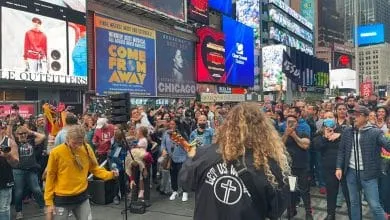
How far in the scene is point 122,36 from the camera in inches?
1177

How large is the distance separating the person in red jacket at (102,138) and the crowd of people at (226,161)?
0.02 metres

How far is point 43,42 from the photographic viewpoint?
22.4m

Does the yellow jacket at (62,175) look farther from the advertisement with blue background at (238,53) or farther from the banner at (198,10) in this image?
the advertisement with blue background at (238,53)

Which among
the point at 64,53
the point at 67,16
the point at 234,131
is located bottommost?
the point at 234,131

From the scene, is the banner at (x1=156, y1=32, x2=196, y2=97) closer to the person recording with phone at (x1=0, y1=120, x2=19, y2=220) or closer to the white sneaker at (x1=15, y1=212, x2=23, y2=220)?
the white sneaker at (x1=15, y1=212, x2=23, y2=220)

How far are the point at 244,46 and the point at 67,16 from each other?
29059 mm

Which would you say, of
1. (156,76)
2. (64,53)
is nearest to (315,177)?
(64,53)

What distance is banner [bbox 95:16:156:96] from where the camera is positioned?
27.8 metres

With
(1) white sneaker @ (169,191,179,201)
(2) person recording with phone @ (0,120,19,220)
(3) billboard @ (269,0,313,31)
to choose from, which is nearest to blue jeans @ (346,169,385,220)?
(1) white sneaker @ (169,191,179,201)

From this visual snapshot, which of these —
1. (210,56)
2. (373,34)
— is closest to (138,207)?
(210,56)

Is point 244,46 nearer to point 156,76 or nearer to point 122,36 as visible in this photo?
point 156,76

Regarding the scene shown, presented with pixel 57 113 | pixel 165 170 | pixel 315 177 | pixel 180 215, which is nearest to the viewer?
pixel 180 215

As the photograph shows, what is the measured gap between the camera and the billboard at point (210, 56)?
135ft

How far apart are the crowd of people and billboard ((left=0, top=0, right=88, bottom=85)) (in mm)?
9256
